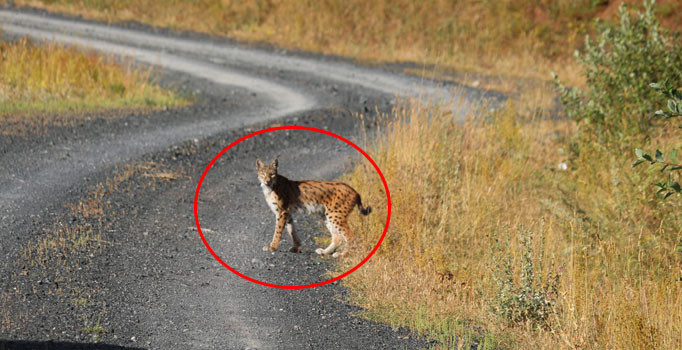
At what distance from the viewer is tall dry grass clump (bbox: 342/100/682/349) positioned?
580cm

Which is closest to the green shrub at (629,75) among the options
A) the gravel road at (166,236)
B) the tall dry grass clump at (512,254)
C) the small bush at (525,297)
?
the tall dry grass clump at (512,254)

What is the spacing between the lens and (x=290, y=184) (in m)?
5.00

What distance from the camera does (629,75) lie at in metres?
10.6

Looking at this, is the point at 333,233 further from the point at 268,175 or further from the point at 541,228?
the point at 541,228

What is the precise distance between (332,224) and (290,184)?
48 cm

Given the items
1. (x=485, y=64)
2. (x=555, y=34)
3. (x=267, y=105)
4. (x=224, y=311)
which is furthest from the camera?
(x=555, y=34)

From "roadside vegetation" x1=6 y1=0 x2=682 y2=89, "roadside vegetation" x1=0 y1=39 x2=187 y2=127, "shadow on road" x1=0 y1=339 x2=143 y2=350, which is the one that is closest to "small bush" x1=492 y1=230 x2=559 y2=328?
"shadow on road" x1=0 y1=339 x2=143 y2=350

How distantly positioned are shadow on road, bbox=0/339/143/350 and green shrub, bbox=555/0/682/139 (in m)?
7.41

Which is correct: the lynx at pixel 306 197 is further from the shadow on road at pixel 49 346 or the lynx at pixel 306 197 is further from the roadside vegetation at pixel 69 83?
the roadside vegetation at pixel 69 83

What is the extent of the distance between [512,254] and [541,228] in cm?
83

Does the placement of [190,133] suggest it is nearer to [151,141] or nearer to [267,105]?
[151,141]

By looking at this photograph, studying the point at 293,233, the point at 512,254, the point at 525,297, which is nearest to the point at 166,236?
the point at 293,233

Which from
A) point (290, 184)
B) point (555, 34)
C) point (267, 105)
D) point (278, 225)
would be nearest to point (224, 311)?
point (278, 225)

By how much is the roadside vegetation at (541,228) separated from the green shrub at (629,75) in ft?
0.08
